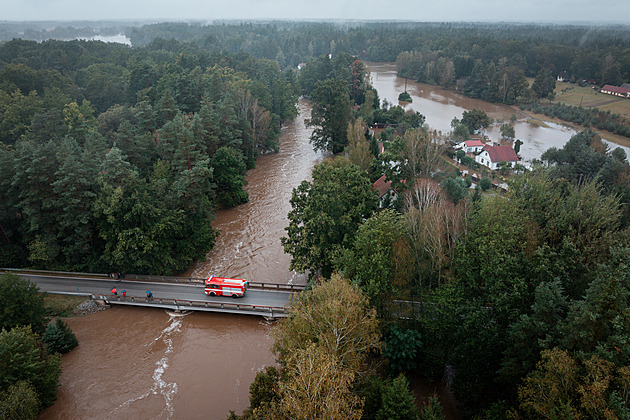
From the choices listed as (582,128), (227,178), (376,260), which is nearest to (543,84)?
(582,128)

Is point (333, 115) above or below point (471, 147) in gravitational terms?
above

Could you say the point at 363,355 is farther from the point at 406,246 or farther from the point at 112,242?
the point at 112,242

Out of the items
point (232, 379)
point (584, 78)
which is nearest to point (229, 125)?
point (232, 379)

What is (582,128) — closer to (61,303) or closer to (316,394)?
(316,394)

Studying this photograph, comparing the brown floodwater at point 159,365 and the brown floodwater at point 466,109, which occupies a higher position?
the brown floodwater at point 159,365

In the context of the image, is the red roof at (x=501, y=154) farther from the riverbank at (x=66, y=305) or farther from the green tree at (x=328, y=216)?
the riverbank at (x=66, y=305)

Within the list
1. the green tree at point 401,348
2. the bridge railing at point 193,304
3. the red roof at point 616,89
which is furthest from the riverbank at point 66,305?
the red roof at point 616,89

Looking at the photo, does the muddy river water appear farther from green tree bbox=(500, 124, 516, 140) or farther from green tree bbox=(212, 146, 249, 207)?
green tree bbox=(500, 124, 516, 140)
